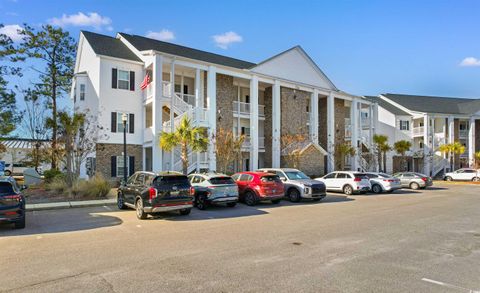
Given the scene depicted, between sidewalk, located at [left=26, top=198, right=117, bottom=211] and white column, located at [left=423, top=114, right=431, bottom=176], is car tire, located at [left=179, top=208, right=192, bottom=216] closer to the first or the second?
→ sidewalk, located at [left=26, top=198, right=117, bottom=211]

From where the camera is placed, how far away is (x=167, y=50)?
94.6 ft

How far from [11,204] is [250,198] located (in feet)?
31.0

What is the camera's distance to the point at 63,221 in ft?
38.8

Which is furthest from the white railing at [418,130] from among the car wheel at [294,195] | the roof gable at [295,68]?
the car wheel at [294,195]

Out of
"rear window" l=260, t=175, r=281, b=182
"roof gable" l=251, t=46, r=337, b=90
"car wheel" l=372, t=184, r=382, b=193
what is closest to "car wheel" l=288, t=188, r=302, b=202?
"rear window" l=260, t=175, r=281, b=182

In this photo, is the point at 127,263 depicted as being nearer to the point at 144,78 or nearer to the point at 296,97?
the point at 144,78

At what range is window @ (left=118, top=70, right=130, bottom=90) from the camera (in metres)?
25.1

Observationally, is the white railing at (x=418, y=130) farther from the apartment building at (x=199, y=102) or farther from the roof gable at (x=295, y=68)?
the roof gable at (x=295, y=68)

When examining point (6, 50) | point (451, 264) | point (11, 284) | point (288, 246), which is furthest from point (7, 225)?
point (6, 50)

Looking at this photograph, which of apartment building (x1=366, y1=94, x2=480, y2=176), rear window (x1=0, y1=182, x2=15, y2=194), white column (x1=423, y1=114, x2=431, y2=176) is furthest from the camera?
apartment building (x1=366, y1=94, x2=480, y2=176)

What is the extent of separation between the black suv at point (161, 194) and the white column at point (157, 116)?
10.8 meters

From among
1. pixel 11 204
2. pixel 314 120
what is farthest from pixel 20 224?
pixel 314 120

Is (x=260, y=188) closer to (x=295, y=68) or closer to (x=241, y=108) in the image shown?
(x=241, y=108)

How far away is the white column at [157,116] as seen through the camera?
928 inches
